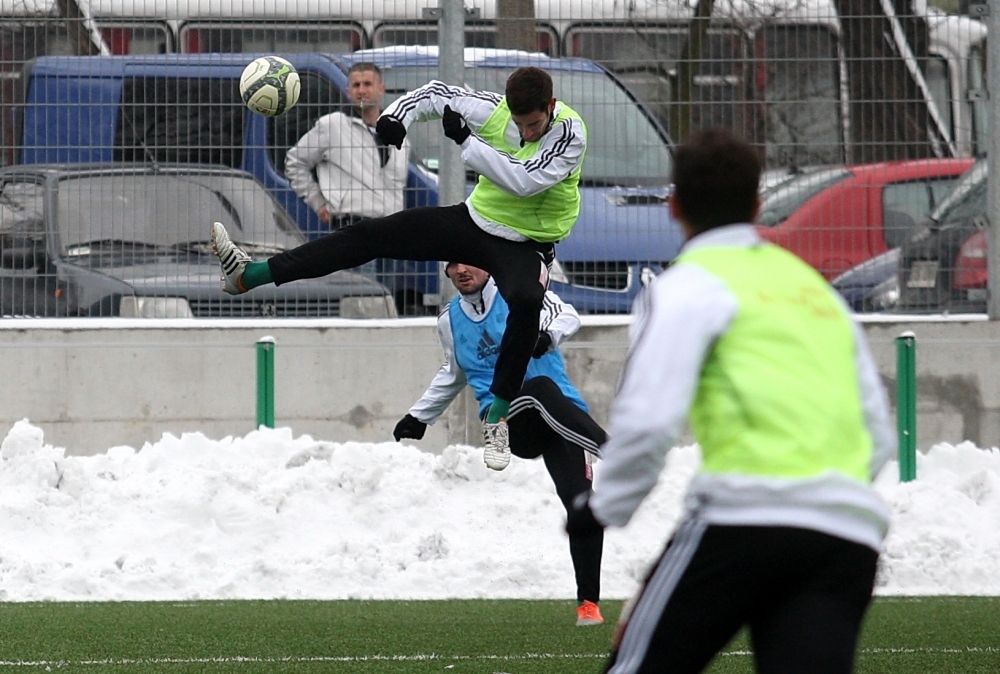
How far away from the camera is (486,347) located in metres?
8.91

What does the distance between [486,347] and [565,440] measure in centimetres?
74

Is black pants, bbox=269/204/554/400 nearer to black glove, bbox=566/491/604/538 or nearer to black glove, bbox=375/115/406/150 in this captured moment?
black glove, bbox=375/115/406/150

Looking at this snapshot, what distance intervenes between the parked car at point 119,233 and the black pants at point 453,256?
Answer: 3.66 meters

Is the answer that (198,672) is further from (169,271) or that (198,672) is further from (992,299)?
(992,299)

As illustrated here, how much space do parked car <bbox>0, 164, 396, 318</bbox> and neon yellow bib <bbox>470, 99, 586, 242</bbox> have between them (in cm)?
366

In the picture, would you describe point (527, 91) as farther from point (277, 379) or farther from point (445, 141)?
point (277, 379)

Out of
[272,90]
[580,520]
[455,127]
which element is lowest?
[580,520]

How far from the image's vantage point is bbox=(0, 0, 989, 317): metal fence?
474 inches

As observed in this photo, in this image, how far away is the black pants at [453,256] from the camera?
8.20m

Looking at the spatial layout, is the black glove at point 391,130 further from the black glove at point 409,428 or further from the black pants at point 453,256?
the black glove at point 409,428

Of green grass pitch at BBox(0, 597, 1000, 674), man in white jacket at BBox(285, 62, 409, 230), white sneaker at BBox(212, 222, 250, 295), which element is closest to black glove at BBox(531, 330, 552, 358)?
green grass pitch at BBox(0, 597, 1000, 674)

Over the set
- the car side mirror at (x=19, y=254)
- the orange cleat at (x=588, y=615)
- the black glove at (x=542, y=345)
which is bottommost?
the orange cleat at (x=588, y=615)

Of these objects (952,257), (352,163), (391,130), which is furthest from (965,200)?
(391,130)

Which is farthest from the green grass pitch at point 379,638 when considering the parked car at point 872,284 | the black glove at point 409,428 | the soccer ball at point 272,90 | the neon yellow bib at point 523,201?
the parked car at point 872,284
